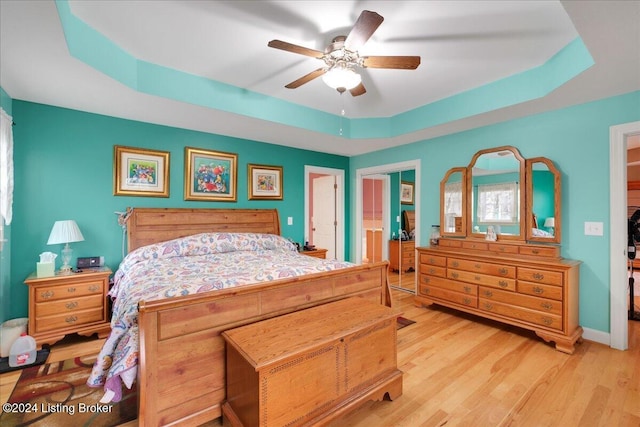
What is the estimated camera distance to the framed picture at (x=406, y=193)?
5.45 m

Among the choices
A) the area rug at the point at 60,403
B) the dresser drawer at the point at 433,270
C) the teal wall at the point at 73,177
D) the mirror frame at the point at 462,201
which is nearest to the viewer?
the area rug at the point at 60,403

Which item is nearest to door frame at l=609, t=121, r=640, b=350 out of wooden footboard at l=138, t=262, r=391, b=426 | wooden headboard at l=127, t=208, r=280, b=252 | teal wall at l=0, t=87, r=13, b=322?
wooden footboard at l=138, t=262, r=391, b=426

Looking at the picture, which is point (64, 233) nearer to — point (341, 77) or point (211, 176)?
point (211, 176)

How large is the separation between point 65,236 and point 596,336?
513 cm

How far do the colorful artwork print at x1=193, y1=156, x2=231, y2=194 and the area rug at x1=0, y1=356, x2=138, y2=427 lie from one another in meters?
2.21

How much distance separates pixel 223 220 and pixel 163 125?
4.48 feet

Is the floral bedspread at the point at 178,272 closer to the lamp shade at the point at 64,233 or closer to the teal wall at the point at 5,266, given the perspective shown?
the lamp shade at the point at 64,233

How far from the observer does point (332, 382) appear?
1.67m

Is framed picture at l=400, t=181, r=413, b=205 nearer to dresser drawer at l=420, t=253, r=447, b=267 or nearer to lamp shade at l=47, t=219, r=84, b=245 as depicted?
dresser drawer at l=420, t=253, r=447, b=267

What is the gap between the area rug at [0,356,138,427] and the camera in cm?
176

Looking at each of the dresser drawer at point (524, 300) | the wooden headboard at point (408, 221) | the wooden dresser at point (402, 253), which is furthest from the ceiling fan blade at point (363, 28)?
the wooden headboard at point (408, 221)

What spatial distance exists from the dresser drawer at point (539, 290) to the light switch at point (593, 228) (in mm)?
674

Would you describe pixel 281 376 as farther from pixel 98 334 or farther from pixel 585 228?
pixel 585 228

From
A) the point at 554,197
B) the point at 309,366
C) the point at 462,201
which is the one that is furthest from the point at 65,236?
the point at 554,197
